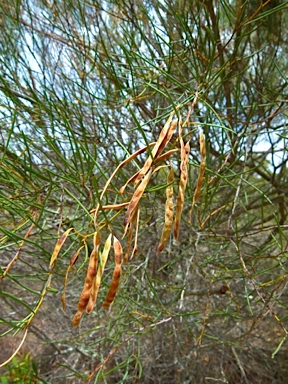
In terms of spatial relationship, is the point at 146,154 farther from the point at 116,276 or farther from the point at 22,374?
the point at 22,374

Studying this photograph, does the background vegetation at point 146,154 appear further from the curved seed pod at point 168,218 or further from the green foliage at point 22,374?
the curved seed pod at point 168,218

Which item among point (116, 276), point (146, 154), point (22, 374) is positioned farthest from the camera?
point (22, 374)

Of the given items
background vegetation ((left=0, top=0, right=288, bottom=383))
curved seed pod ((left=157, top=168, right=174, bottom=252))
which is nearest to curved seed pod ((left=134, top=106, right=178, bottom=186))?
curved seed pod ((left=157, top=168, right=174, bottom=252))

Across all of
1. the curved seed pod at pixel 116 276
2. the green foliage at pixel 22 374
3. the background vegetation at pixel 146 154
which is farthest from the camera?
the green foliage at pixel 22 374

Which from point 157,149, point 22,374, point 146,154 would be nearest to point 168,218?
point 157,149

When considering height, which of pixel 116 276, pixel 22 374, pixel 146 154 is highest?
pixel 146 154

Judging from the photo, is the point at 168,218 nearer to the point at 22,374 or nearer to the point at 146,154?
the point at 146,154

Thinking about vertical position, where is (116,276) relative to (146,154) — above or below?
below

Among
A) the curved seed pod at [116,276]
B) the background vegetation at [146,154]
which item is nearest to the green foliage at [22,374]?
the background vegetation at [146,154]

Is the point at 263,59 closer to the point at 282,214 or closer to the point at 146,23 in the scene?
the point at 146,23

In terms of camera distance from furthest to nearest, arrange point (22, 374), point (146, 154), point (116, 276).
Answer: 1. point (22, 374)
2. point (146, 154)
3. point (116, 276)

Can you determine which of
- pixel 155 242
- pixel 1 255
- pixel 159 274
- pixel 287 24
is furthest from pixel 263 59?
pixel 1 255

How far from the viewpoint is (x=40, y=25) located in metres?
2.38

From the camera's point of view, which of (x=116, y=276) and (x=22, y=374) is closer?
(x=116, y=276)
